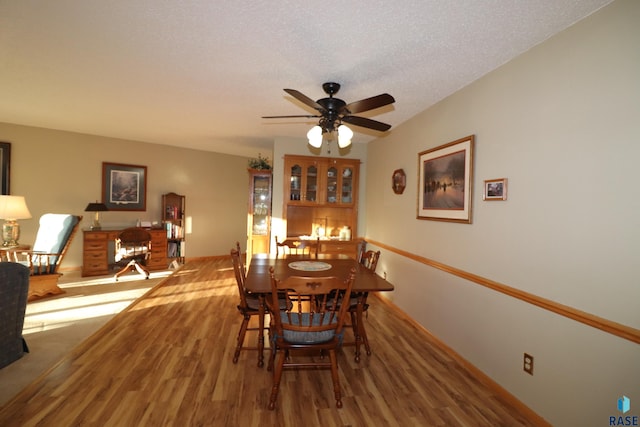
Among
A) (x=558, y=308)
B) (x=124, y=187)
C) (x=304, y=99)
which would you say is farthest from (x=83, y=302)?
(x=558, y=308)

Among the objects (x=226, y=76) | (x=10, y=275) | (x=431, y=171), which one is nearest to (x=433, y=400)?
(x=431, y=171)

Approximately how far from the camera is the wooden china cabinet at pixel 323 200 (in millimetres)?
4918

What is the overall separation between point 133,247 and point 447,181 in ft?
16.7

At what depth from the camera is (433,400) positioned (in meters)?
2.12

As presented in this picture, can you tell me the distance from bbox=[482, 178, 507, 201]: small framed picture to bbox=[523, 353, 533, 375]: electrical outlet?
113cm

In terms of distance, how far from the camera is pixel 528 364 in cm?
203

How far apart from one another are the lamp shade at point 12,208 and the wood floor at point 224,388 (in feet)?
7.61

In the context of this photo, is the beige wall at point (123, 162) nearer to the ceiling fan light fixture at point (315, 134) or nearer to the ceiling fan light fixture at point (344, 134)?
the ceiling fan light fixture at point (315, 134)

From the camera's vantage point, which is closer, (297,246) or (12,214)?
(297,246)

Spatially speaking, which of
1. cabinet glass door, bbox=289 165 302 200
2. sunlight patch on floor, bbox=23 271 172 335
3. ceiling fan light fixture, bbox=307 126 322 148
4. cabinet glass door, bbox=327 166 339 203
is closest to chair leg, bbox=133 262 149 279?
sunlight patch on floor, bbox=23 271 172 335

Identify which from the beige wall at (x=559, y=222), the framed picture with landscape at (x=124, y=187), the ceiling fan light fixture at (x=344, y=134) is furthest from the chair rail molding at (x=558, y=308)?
the framed picture with landscape at (x=124, y=187)

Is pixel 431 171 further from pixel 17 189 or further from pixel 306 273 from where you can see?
pixel 17 189

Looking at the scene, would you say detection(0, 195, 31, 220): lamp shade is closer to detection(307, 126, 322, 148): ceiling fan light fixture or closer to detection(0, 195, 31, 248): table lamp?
detection(0, 195, 31, 248): table lamp

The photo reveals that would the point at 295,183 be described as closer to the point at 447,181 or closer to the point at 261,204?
the point at 261,204
